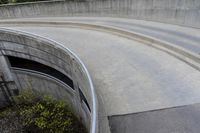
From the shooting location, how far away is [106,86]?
348 inches

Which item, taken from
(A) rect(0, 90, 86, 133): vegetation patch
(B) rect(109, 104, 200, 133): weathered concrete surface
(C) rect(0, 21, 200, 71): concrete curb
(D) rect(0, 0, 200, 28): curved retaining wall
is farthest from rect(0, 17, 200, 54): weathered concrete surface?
(A) rect(0, 90, 86, 133): vegetation patch

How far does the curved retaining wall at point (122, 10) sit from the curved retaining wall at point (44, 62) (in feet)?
28.9

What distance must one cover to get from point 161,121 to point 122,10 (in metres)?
15.6

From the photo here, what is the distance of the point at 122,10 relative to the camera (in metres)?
20.4

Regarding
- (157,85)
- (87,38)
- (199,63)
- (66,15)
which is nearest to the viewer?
(157,85)

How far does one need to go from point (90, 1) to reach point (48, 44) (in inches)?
399

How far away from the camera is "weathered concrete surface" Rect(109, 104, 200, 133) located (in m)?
6.24

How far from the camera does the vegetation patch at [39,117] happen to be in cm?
1523

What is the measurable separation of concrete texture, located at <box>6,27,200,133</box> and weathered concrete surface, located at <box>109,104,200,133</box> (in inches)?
10.8

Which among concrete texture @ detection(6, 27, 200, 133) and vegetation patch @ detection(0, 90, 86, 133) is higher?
concrete texture @ detection(6, 27, 200, 133)

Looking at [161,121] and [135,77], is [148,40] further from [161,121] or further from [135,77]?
[161,121]

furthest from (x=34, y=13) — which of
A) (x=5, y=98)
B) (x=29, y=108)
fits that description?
(x=29, y=108)

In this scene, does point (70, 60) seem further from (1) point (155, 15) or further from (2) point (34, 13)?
(2) point (34, 13)

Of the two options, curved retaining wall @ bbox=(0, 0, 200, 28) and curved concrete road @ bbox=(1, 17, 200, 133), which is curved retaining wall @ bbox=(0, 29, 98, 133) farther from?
curved retaining wall @ bbox=(0, 0, 200, 28)
